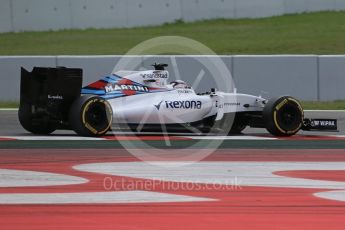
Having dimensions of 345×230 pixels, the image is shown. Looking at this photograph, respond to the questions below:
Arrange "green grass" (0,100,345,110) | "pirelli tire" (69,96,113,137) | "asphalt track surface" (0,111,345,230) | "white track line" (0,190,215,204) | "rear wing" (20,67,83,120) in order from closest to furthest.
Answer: "asphalt track surface" (0,111,345,230) < "white track line" (0,190,215,204) < "pirelli tire" (69,96,113,137) < "rear wing" (20,67,83,120) < "green grass" (0,100,345,110)

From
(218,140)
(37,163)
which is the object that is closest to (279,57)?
(218,140)

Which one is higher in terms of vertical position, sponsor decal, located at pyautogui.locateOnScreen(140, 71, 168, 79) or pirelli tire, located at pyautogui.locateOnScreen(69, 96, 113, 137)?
sponsor decal, located at pyautogui.locateOnScreen(140, 71, 168, 79)

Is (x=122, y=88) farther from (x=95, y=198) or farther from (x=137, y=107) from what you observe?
(x=95, y=198)

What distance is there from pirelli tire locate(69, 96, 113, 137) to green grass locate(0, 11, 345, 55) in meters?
10.4

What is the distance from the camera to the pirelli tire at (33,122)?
14.0 metres

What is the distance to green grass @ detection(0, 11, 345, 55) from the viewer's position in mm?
24453

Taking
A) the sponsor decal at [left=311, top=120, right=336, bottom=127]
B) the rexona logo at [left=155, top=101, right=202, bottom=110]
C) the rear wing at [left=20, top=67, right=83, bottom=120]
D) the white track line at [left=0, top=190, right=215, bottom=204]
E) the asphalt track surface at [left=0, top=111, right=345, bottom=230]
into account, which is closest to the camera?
the asphalt track surface at [left=0, top=111, right=345, bottom=230]

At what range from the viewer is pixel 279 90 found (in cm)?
2008

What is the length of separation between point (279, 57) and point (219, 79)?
141cm

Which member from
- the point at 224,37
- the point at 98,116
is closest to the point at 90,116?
the point at 98,116

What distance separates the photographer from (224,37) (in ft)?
88.0

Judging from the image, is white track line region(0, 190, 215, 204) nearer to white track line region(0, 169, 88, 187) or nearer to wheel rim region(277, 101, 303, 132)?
white track line region(0, 169, 88, 187)

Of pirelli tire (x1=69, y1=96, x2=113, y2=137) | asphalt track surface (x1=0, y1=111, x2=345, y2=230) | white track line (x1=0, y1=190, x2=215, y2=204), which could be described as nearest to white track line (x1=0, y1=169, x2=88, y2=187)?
asphalt track surface (x1=0, y1=111, x2=345, y2=230)

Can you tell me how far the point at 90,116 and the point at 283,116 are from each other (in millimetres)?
3057
